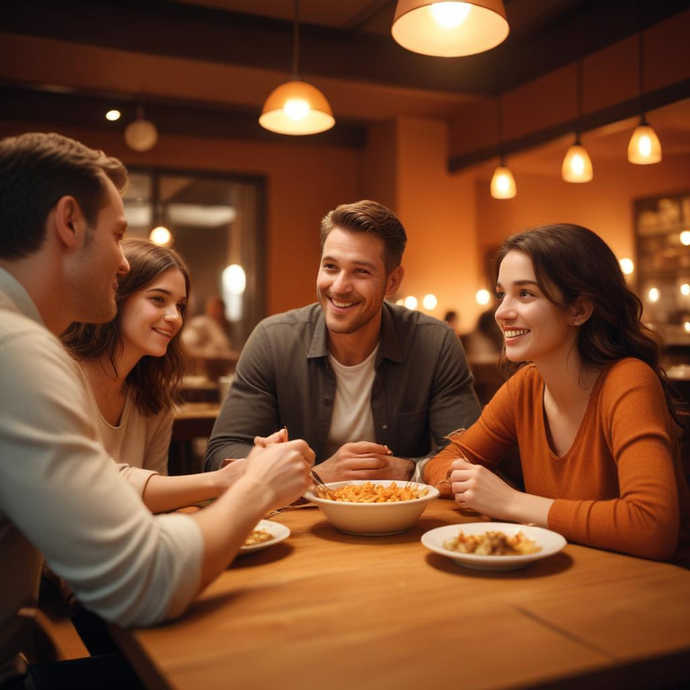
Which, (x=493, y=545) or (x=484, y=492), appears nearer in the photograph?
(x=493, y=545)

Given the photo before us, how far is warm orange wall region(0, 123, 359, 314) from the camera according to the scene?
335 inches

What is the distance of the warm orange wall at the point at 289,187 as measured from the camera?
850 cm

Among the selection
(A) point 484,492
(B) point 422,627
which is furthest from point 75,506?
(A) point 484,492

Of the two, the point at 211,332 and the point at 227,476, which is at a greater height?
the point at 211,332

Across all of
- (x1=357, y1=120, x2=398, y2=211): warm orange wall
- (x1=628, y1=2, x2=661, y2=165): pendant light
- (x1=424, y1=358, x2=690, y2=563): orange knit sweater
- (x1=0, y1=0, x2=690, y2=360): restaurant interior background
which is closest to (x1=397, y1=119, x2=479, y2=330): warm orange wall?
(x1=0, y1=0, x2=690, y2=360): restaurant interior background

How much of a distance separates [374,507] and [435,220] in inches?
286

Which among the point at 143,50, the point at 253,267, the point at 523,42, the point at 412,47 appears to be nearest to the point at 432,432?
the point at 412,47

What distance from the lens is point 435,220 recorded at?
832 cm

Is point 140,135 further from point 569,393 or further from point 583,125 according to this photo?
point 569,393

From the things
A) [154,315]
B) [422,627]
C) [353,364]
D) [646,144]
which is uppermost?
[646,144]

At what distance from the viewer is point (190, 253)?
8797 mm

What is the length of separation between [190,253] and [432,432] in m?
6.98

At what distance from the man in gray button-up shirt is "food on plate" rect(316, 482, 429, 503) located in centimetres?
66

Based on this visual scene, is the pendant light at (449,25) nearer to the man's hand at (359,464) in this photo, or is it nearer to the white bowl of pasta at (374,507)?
the man's hand at (359,464)
